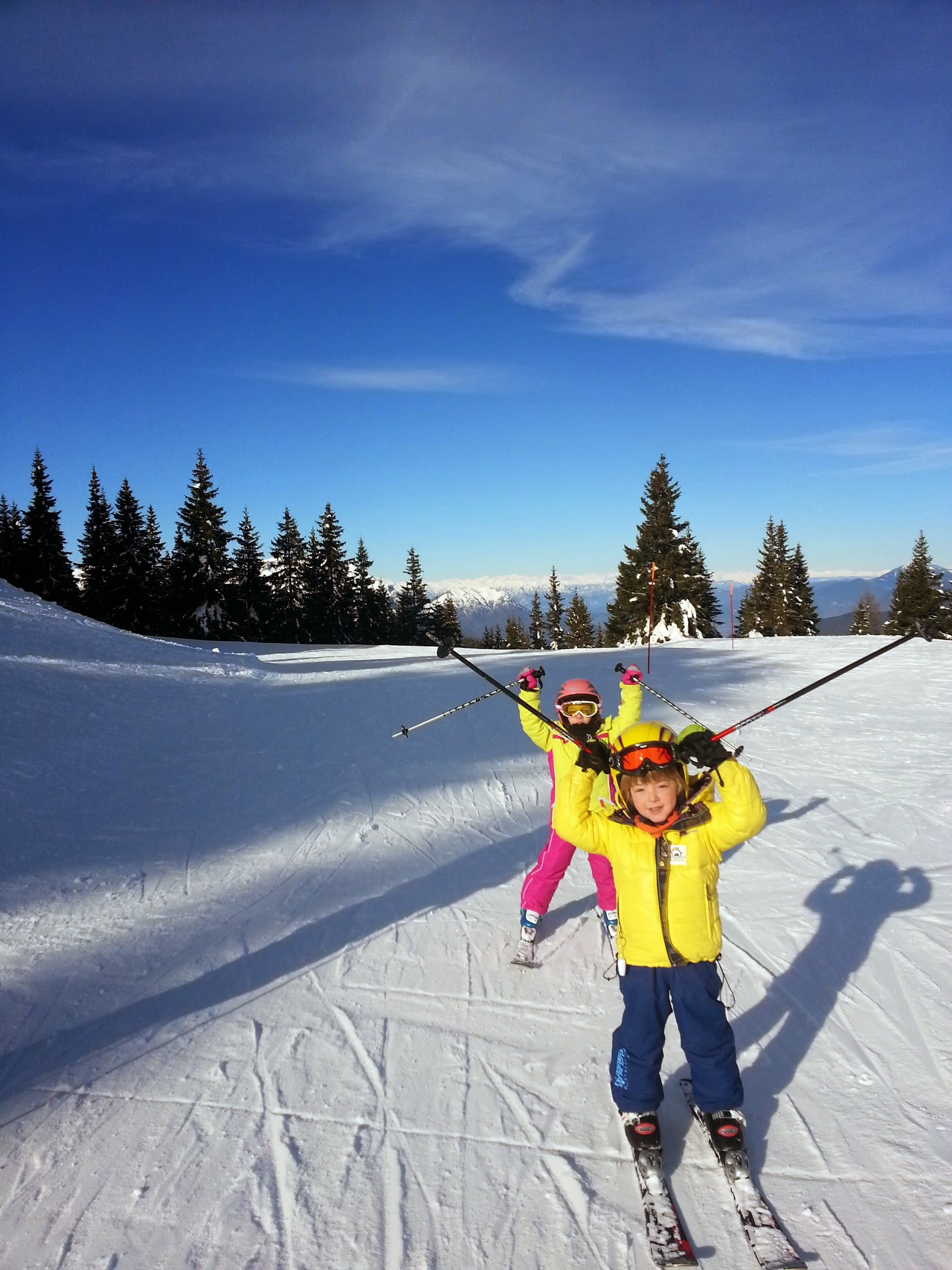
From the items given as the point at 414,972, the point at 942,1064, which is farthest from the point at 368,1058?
the point at 942,1064

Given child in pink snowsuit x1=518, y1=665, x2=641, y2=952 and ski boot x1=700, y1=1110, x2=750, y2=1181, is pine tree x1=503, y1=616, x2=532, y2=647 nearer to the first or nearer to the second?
child in pink snowsuit x1=518, y1=665, x2=641, y2=952

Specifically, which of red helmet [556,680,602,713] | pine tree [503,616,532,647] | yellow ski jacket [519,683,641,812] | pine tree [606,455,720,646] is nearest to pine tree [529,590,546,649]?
pine tree [503,616,532,647]

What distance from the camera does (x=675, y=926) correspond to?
296cm

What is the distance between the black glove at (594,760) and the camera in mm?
3295

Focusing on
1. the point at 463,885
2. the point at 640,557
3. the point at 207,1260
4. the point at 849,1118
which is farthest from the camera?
the point at 640,557

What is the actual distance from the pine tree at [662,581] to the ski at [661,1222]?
3535 centimetres

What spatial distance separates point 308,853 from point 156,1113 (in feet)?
11.1

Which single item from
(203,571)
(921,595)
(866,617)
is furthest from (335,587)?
(866,617)

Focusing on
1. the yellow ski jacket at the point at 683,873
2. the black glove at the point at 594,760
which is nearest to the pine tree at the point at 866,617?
the black glove at the point at 594,760

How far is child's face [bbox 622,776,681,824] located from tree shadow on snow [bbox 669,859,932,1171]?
163 cm

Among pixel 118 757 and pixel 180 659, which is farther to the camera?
pixel 180 659

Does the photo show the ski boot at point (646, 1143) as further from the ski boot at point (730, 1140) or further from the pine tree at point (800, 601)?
the pine tree at point (800, 601)

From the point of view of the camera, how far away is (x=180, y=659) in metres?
16.5

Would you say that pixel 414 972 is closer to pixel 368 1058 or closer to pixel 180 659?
pixel 368 1058
